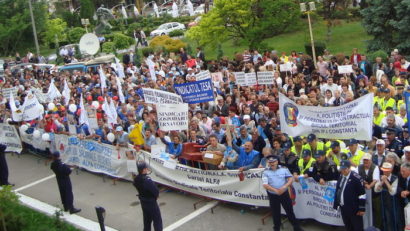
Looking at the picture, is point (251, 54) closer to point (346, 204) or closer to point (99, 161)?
point (99, 161)

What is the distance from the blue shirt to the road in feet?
3.64

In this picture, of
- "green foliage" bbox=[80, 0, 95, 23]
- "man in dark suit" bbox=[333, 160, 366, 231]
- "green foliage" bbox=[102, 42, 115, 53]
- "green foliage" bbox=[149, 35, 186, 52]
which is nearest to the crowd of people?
"man in dark suit" bbox=[333, 160, 366, 231]

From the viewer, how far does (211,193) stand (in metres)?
11.2

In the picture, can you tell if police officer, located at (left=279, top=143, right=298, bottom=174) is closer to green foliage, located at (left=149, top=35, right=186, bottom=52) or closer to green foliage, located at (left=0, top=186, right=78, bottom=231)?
green foliage, located at (left=0, top=186, right=78, bottom=231)

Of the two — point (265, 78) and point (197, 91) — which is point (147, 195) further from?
point (265, 78)

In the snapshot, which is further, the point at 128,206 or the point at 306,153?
the point at 128,206

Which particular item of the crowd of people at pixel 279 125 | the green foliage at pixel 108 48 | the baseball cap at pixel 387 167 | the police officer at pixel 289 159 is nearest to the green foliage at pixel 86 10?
the green foliage at pixel 108 48

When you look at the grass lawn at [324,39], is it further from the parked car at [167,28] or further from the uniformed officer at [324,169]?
the uniformed officer at [324,169]

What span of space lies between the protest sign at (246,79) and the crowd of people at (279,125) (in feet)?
0.99

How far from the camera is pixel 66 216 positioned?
11.6 meters

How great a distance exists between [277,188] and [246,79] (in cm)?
726

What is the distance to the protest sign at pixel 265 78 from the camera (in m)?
15.5

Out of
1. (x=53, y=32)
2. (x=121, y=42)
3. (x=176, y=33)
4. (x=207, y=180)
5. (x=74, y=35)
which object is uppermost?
(x=53, y=32)

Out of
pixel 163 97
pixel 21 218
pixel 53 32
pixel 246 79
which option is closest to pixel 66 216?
pixel 21 218
